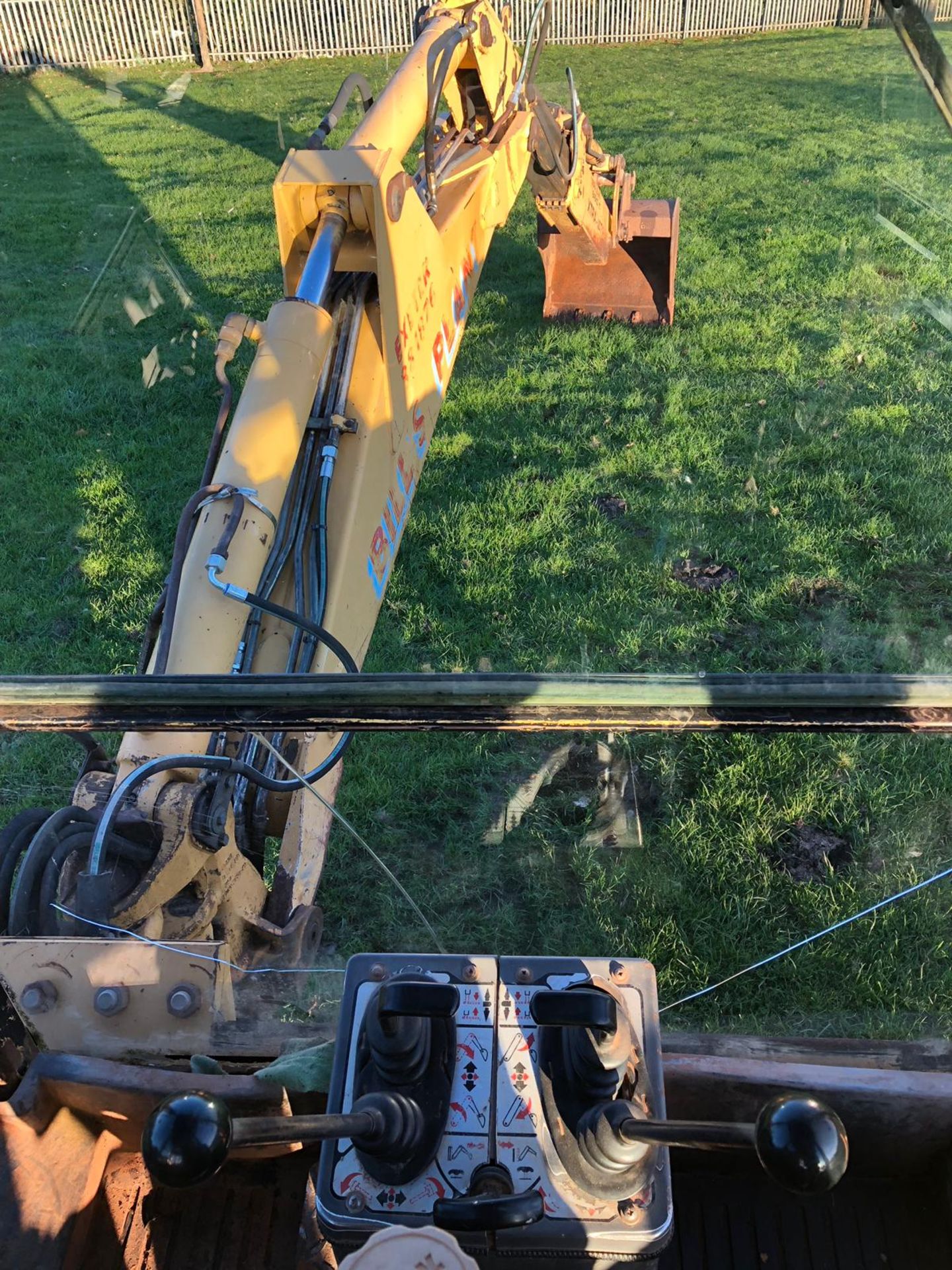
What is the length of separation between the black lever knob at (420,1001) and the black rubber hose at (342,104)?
2.73m

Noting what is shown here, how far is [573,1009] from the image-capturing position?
1.24 metres

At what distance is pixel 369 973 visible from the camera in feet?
5.25

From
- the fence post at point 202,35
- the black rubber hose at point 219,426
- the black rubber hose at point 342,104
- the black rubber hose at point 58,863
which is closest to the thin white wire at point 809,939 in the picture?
the black rubber hose at point 58,863

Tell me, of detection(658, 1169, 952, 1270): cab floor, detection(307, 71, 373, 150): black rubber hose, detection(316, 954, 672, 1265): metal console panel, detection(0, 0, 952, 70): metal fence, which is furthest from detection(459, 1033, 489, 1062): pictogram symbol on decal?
detection(0, 0, 952, 70): metal fence

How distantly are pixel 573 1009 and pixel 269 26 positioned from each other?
1713cm

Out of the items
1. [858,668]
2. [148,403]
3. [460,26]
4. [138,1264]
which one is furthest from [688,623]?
[148,403]

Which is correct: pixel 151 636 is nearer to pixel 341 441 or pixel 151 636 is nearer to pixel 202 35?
pixel 341 441

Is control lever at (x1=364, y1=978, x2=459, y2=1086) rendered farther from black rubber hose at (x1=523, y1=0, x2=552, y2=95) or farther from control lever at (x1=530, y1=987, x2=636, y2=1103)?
black rubber hose at (x1=523, y1=0, x2=552, y2=95)

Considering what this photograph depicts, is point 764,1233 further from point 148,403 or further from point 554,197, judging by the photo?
point 148,403

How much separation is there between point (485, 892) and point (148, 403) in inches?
178

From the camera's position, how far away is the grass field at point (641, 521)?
3.34m

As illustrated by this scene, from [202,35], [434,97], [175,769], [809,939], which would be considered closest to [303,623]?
[175,769]

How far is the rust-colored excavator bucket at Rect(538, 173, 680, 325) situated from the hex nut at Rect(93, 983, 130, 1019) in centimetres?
A: 566

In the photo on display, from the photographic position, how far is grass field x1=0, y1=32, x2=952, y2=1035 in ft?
11.0
